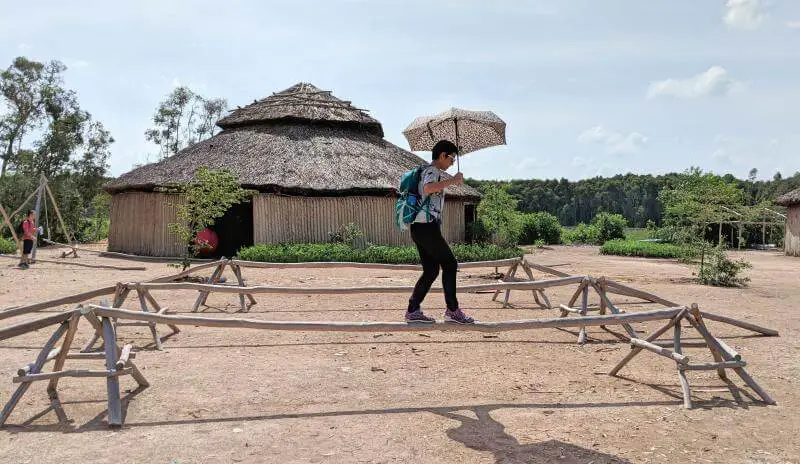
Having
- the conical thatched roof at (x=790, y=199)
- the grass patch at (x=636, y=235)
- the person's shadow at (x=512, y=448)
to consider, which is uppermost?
the conical thatched roof at (x=790, y=199)

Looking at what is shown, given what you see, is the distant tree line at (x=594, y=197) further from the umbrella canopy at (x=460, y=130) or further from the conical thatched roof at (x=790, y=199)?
the umbrella canopy at (x=460, y=130)

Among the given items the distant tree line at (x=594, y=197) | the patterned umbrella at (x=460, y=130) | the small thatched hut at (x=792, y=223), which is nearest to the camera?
the patterned umbrella at (x=460, y=130)

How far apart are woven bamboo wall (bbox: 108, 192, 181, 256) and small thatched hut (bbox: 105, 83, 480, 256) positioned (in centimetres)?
3

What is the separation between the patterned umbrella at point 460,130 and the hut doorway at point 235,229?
1596 centimetres

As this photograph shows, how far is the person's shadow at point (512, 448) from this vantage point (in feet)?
13.1

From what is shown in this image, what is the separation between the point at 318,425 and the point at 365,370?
1.71 m

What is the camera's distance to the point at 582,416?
4.88m

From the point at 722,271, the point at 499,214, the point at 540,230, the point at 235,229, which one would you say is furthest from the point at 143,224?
the point at 540,230

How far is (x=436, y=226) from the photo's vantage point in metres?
5.49

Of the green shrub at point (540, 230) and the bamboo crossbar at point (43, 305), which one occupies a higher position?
the green shrub at point (540, 230)

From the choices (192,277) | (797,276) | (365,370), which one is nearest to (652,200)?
(797,276)

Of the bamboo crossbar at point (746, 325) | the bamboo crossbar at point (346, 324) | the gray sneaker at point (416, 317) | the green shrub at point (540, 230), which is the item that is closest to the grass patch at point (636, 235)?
the green shrub at point (540, 230)

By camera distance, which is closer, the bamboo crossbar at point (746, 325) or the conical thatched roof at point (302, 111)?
the bamboo crossbar at point (746, 325)

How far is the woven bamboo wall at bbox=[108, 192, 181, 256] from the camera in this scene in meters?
20.7
